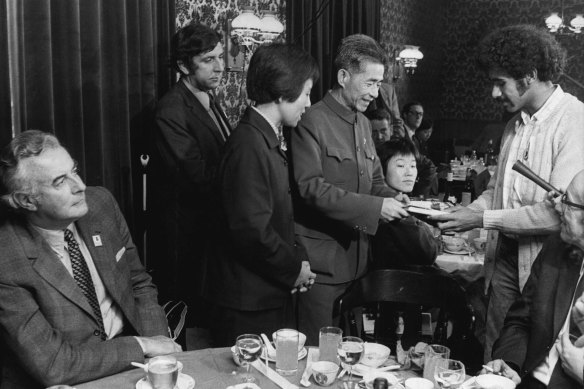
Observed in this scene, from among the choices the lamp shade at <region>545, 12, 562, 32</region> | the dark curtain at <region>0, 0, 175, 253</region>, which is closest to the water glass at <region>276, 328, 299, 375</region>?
the dark curtain at <region>0, 0, 175, 253</region>

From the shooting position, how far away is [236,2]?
15.1ft

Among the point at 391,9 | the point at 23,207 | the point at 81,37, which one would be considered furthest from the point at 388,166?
the point at 391,9

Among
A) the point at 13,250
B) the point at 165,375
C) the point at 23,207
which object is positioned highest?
the point at 23,207

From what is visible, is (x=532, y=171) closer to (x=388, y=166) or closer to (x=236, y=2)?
(x=388, y=166)

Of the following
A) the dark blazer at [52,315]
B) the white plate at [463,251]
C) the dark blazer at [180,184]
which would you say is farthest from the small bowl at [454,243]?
the dark blazer at [52,315]

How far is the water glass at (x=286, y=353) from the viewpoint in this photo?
5.46 ft

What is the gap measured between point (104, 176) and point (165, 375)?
190 centimetres

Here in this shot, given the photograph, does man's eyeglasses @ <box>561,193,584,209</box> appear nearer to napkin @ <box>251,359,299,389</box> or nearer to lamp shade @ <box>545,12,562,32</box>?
napkin @ <box>251,359,299,389</box>

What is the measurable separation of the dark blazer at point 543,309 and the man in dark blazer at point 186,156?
5.64ft

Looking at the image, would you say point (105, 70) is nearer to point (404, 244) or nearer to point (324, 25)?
point (404, 244)

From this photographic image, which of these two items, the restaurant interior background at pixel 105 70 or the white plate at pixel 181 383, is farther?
the restaurant interior background at pixel 105 70

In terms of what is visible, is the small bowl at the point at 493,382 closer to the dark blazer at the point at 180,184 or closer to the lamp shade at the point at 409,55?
the dark blazer at the point at 180,184

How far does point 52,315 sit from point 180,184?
1512 mm

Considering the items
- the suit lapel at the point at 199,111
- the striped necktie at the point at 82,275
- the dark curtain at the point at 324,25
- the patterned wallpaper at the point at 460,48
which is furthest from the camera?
the patterned wallpaper at the point at 460,48
